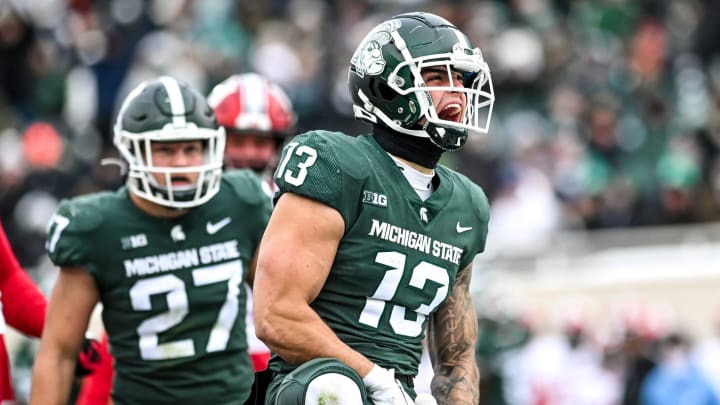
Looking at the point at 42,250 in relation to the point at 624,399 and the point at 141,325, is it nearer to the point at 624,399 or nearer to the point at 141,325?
the point at 624,399

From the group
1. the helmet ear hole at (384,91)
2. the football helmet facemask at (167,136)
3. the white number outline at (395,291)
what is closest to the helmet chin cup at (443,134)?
the helmet ear hole at (384,91)

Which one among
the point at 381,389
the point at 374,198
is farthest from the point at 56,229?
the point at 381,389

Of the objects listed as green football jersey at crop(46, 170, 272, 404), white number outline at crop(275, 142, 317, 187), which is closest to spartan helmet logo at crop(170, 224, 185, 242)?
green football jersey at crop(46, 170, 272, 404)

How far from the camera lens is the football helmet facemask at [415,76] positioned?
4645 millimetres

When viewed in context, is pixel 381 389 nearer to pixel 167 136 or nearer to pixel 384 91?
pixel 384 91

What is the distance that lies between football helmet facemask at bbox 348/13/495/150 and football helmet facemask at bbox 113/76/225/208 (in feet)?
3.71

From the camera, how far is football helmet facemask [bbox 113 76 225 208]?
18.7 feet

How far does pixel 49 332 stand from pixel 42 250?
7783 mm

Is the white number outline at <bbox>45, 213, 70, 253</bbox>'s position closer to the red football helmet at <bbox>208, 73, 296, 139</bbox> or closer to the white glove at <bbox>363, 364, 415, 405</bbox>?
the white glove at <bbox>363, 364, 415, 405</bbox>

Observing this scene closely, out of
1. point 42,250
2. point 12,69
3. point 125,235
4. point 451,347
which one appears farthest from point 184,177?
point 12,69

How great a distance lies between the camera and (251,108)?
7.51m

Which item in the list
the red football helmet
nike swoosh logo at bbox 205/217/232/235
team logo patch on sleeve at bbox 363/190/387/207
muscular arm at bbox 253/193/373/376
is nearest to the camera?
muscular arm at bbox 253/193/373/376

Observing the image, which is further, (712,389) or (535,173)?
(535,173)

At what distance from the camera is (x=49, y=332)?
18.2 ft
